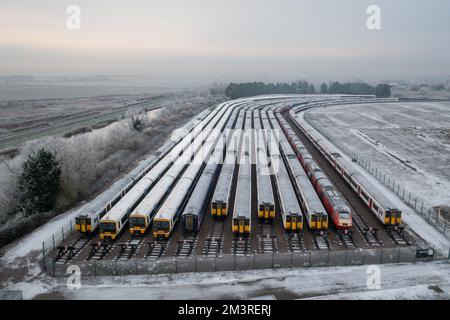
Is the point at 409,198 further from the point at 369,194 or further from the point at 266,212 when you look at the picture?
the point at 266,212

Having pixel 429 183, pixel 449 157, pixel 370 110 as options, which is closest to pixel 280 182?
pixel 429 183

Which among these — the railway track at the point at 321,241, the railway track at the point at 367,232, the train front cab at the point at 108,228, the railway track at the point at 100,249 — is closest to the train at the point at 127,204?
the train front cab at the point at 108,228

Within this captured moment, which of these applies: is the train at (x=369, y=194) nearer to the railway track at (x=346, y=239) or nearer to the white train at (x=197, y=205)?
the railway track at (x=346, y=239)

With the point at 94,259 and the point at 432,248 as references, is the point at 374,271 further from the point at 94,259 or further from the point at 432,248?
the point at 94,259

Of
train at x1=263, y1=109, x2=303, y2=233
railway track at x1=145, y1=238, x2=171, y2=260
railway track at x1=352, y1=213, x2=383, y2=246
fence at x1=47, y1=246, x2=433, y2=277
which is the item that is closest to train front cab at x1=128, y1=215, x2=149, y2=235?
railway track at x1=145, y1=238, x2=171, y2=260

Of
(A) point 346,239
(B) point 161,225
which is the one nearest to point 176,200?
(B) point 161,225

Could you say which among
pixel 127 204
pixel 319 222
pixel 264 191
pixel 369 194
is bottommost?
pixel 319 222

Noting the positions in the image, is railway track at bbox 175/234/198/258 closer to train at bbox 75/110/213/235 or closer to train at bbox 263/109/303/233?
train at bbox 75/110/213/235
